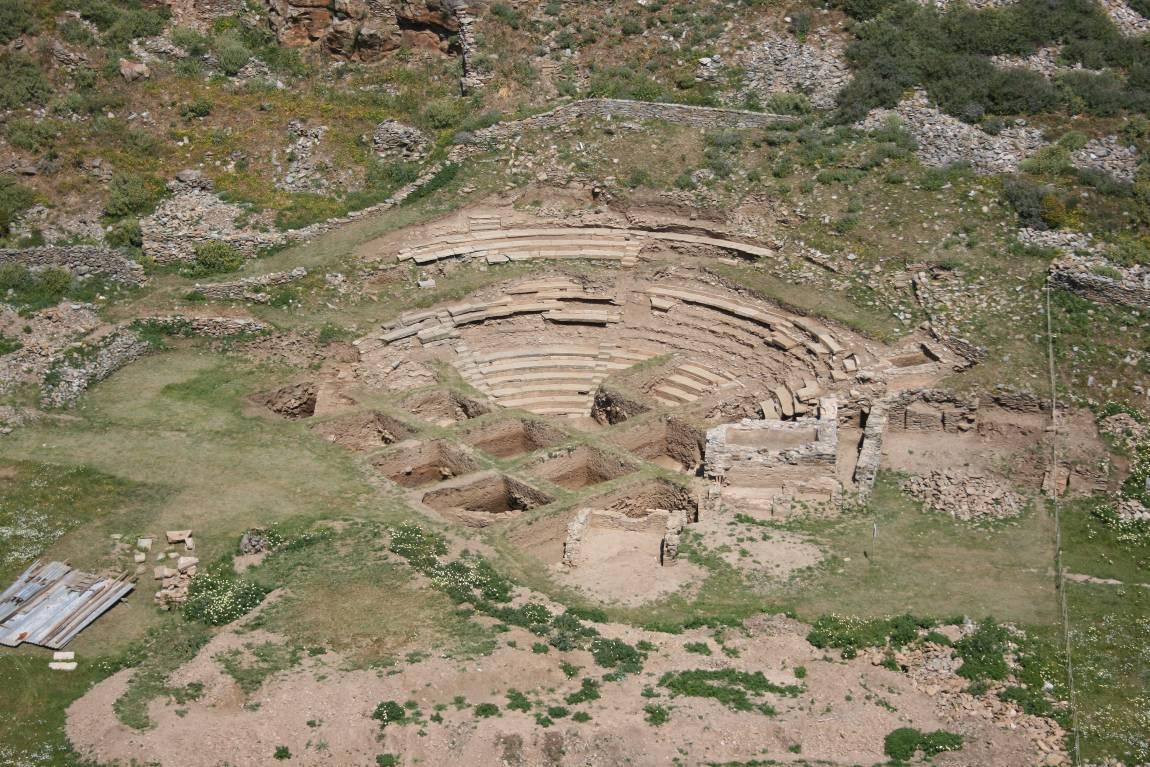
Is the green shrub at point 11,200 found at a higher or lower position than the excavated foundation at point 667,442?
higher

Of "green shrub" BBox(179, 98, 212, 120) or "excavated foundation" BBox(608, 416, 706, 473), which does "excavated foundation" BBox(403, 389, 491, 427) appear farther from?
"green shrub" BBox(179, 98, 212, 120)

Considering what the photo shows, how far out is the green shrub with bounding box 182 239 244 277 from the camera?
47844 millimetres

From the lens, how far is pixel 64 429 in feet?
132

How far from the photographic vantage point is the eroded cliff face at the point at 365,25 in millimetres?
56844

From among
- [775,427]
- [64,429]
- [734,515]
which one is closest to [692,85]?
[775,427]

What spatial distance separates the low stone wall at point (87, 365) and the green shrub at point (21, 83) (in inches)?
515

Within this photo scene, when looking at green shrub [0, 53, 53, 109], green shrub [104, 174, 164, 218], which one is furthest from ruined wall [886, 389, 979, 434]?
green shrub [0, 53, 53, 109]

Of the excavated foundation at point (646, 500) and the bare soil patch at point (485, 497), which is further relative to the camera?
the bare soil patch at point (485, 497)

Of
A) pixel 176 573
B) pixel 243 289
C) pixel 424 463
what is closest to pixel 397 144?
pixel 243 289

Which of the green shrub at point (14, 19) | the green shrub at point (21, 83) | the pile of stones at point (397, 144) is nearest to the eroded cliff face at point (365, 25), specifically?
the pile of stones at point (397, 144)

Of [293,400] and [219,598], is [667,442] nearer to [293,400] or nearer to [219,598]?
[293,400]

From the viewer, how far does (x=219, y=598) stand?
107 feet

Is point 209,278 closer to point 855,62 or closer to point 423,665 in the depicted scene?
point 423,665

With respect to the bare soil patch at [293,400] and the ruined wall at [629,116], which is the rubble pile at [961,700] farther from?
the ruined wall at [629,116]
